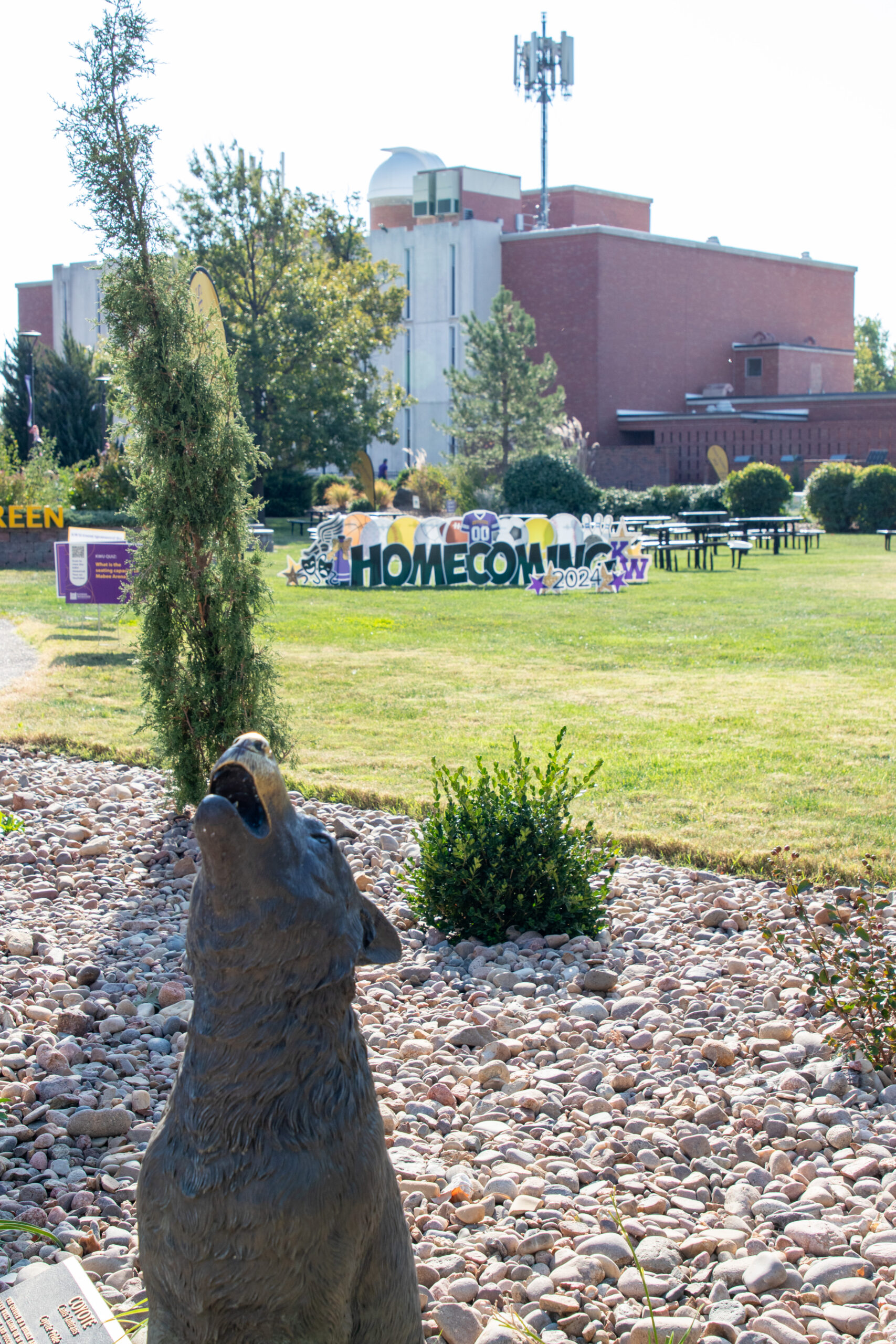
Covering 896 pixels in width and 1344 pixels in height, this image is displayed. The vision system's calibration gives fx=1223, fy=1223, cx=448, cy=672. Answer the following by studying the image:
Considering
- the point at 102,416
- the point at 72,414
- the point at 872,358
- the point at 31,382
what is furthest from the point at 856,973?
the point at 872,358

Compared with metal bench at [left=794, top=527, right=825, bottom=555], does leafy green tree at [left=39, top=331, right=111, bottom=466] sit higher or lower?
higher

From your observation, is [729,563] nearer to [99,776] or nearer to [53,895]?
[99,776]

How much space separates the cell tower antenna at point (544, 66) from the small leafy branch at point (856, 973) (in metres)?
55.4

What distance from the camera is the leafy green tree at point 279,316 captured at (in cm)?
3694

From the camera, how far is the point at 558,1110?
3684 mm

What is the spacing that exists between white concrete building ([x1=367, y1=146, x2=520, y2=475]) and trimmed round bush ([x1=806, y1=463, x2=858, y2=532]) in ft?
54.8

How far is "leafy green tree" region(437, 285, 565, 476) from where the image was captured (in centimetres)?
3562

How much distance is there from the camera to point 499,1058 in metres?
4.03

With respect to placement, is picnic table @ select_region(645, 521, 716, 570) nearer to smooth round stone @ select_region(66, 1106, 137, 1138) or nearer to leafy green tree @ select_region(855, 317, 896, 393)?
smooth round stone @ select_region(66, 1106, 137, 1138)

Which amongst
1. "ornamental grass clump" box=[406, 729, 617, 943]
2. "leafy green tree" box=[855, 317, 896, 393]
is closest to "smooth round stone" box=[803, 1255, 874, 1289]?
"ornamental grass clump" box=[406, 729, 617, 943]

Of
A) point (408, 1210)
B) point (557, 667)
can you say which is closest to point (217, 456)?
point (408, 1210)

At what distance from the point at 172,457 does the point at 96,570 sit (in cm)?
766

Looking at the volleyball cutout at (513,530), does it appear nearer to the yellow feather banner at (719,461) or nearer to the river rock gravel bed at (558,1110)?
the river rock gravel bed at (558,1110)

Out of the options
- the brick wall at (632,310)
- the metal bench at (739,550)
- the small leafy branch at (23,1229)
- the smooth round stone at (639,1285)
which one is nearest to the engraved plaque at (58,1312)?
the small leafy branch at (23,1229)
